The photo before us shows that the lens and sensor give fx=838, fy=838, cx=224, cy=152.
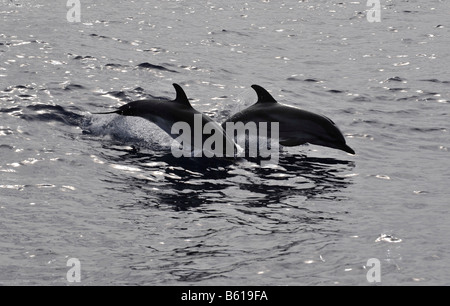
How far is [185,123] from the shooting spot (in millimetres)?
15125

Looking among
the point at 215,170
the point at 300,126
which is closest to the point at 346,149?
the point at 300,126

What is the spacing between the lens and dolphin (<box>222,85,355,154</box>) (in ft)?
49.8

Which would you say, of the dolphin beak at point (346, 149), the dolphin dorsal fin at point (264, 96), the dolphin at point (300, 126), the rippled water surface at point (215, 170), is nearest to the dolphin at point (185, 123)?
the rippled water surface at point (215, 170)

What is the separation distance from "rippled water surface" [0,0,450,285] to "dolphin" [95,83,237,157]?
1.00 feet

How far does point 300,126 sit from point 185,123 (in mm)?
2099

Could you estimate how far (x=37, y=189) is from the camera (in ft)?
42.4

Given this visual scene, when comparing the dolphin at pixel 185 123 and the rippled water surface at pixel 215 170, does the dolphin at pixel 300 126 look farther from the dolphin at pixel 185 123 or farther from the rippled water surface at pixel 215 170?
the dolphin at pixel 185 123

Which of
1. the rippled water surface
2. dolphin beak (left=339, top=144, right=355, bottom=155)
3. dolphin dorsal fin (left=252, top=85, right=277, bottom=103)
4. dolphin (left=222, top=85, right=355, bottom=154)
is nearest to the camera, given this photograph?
the rippled water surface

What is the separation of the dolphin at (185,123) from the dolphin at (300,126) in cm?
94

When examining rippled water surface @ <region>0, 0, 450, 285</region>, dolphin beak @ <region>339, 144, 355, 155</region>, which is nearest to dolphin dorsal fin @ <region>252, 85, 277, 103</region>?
rippled water surface @ <region>0, 0, 450, 285</region>

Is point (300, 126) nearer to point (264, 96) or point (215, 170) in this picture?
point (264, 96)

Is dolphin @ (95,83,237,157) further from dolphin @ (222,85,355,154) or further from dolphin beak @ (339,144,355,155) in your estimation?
dolphin beak @ (339,144,355,155)

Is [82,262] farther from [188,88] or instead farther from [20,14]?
[20,14]
